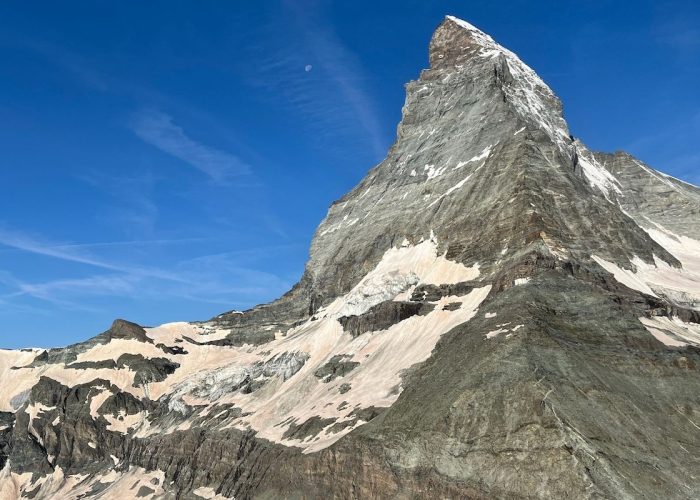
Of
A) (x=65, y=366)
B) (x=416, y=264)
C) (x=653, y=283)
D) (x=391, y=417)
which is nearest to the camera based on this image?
(x=391, y=417)

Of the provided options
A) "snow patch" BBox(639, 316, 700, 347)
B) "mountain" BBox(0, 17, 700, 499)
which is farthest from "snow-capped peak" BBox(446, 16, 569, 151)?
"snow patch" BBox(639, 316, 700, 347)

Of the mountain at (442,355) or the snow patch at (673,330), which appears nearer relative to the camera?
the mountain at (442,355)

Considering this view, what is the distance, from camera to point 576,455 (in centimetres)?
4369

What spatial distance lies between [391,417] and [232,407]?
165 ft

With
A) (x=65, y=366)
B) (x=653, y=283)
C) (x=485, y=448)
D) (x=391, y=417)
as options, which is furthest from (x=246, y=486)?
(x=65, y=366)

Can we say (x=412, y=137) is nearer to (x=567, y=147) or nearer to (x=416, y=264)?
(x=567, y=147)

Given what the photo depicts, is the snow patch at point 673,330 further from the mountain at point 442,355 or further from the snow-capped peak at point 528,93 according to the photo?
the snow-capped peak at point 528,93

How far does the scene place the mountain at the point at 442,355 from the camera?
49.9 m

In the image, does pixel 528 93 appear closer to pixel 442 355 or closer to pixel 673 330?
pixel 673 330

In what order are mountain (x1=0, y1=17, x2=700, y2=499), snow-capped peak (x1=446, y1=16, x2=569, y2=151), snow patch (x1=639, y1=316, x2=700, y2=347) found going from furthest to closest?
snow-capped peak (x1=446, y1=16, x2=569, y2=151) → snow patch (x1=639, y1=316, x2=700, y2=347) → mountain (x1=0, y1=17, x2=700, y2=499)

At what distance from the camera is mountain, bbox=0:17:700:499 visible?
1965 inches

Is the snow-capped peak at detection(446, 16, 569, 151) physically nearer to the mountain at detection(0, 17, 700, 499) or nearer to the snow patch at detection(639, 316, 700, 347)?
the mountain at detection(0, 17, 700, 499)

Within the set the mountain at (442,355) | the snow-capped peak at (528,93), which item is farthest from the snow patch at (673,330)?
the snow-capped peak at (528,93)

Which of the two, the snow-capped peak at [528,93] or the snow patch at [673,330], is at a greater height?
the snow-capped peak at [528,93]
